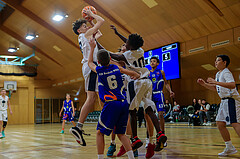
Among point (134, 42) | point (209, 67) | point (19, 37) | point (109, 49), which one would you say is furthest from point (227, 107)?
point (19, 37)

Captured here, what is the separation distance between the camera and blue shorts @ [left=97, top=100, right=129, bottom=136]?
9.83 feet

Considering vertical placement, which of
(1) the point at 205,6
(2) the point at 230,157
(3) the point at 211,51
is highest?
(1) the point at 205,6

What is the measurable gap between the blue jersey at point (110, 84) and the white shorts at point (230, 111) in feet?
5.96

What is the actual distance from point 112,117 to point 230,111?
1989 mm

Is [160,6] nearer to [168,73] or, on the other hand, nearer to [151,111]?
[168,73]

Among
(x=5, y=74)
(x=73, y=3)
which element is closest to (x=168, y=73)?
(x=73, y=3)

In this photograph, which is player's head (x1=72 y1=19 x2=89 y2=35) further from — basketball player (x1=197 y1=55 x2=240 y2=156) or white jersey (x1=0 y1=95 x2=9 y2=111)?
white jersey (x1=0 y1=95 x2=9 y2=111)

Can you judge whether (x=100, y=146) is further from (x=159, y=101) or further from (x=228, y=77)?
(x=159, y=101)

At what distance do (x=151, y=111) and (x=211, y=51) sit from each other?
853cm

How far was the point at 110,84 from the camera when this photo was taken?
3.06 meters

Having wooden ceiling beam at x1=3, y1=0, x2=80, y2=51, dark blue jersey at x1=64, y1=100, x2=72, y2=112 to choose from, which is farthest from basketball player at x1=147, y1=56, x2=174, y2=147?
wooden ceiling beam at x1=3, y1=0, x2=80, y2=51

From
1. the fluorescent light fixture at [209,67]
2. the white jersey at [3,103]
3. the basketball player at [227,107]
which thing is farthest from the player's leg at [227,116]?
the fluorescent light fixture at [209,67]

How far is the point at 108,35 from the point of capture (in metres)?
14.7

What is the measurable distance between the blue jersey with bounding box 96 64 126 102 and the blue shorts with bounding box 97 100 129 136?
2.9 inches
